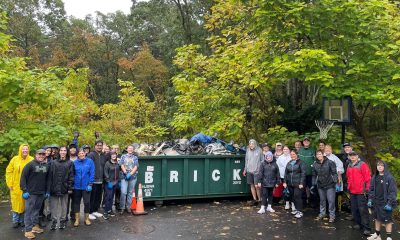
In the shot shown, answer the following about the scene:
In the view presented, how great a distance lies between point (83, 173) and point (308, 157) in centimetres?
597

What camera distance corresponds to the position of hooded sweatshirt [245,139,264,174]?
1060cm

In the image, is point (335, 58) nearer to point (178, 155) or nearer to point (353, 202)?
point (353, 202)

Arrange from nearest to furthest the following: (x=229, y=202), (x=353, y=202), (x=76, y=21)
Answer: (x=353, y=202)
(x=229, y=202)
(x=76, y=21)


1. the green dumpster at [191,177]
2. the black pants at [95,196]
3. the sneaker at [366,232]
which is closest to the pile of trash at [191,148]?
the green dumpster at [191,177]

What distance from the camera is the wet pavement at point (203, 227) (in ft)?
25.9

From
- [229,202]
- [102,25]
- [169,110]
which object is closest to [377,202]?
[229,202]

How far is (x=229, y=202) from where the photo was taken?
11273mm

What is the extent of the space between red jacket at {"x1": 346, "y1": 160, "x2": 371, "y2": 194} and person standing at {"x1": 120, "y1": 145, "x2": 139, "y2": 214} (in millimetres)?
5350

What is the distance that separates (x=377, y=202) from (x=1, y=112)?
11465mm

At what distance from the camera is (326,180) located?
30.0ft

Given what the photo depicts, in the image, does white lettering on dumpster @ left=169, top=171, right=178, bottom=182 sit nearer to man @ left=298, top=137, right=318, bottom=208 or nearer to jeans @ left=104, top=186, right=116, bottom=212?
jeans @ left=104, top=186, right=116, bottom=212

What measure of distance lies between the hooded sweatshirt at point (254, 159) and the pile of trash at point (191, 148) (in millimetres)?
904

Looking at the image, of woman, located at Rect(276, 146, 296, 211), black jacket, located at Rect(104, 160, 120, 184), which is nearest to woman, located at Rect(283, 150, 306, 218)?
woman, located at Rect(276, 146, 296, 211)

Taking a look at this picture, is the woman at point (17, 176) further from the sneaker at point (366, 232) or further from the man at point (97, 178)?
the sneaker at point (366, 232)
